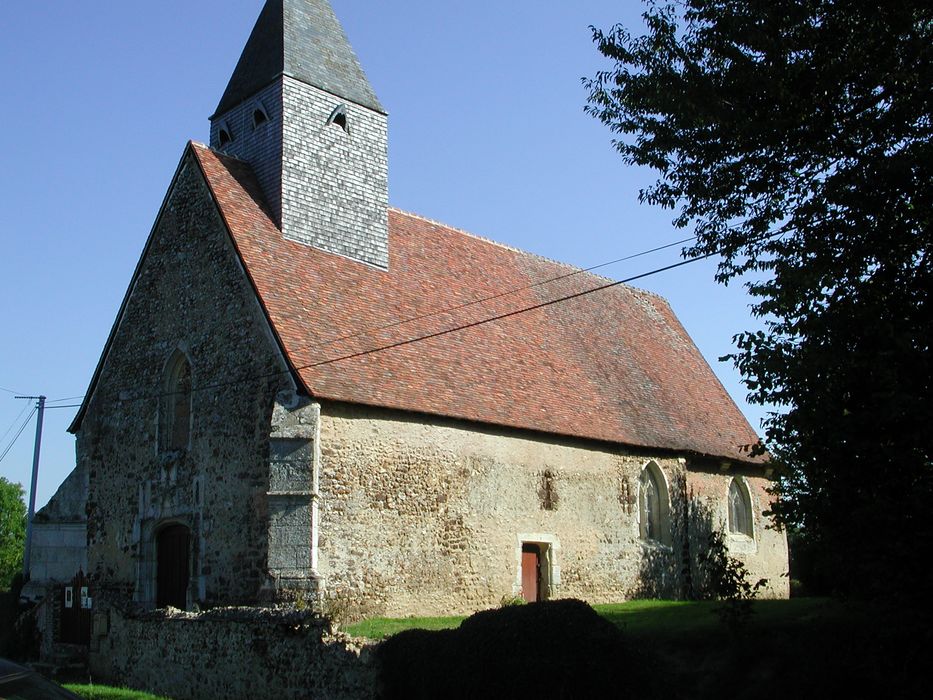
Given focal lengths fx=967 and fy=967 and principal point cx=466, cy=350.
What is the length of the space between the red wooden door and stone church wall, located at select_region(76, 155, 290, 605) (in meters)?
5.50

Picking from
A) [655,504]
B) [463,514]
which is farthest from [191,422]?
[655,504]

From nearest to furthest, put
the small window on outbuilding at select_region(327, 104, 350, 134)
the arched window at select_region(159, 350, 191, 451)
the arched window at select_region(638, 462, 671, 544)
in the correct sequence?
1. the arched window at select_region(159, 350, 191, 451)
2. the small window on outbuilding at select_region(327, 104, 350, 134)
3. the arched window at select_region(638, 462, 671, 544)

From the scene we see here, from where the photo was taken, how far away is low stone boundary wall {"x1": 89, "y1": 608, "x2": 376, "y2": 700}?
12391 mm

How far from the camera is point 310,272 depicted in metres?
18.8

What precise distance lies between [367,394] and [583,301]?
34.6 ft

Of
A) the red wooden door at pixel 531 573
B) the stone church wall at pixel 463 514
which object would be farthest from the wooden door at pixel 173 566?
the red wooden door at pixel 531 573

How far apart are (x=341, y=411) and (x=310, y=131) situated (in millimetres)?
6790

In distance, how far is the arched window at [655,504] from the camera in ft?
72.9

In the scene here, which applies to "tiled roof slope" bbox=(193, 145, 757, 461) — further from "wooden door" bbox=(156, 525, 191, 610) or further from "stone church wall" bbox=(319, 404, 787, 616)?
"wooden door" bbox=(156, 525, 191, 610)

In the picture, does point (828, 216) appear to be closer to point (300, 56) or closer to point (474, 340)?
point (474, 340)

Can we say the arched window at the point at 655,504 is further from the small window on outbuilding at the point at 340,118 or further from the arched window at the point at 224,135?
the arched window at the point at 224,135

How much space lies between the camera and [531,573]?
19266 mm

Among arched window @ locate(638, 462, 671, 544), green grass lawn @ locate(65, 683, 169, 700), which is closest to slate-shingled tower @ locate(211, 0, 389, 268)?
arched window @ locate(638, 462, 671, 544)

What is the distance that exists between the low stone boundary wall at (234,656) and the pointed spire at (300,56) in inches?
441
